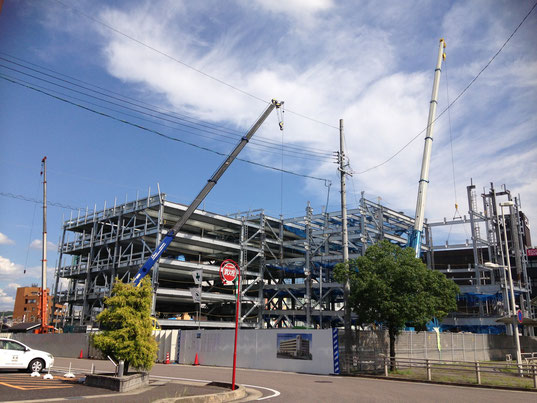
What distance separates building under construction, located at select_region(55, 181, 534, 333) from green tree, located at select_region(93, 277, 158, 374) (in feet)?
88.1

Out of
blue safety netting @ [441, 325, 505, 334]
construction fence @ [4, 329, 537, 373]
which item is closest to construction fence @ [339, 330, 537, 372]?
construction fence @ [4, 329, 537, 373]

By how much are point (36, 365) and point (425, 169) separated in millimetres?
30007

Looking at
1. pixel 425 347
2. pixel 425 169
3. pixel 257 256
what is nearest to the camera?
pixel 425 347

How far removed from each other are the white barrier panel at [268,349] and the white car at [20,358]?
11.5 metres

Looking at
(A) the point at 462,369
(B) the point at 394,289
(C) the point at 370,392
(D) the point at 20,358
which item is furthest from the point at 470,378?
(D) the point at 20,358

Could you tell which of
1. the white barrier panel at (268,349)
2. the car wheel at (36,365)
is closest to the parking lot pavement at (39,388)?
the car wheel at (36,365)

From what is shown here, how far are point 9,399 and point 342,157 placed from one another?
1920cm

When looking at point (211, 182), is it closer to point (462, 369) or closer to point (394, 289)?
point (394, 289)

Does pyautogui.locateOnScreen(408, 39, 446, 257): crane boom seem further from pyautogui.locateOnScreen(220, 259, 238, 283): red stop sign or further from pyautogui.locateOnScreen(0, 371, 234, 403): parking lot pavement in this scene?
pyautogui.locateOnScreen(0, 371, 234, 403): parking lot pavement

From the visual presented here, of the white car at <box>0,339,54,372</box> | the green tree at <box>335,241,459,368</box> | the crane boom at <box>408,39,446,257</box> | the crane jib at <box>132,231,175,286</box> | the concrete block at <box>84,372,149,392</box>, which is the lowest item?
the concrete block at <box>84,372,149,392</box>

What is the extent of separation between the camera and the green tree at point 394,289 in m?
22.2

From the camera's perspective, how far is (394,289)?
2266 centimetres

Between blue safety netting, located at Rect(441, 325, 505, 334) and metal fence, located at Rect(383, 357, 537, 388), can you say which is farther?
blue safety netting, located at Rect(441, 325, 505, 334)

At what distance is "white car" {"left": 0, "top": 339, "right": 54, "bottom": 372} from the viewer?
17.7 metres
